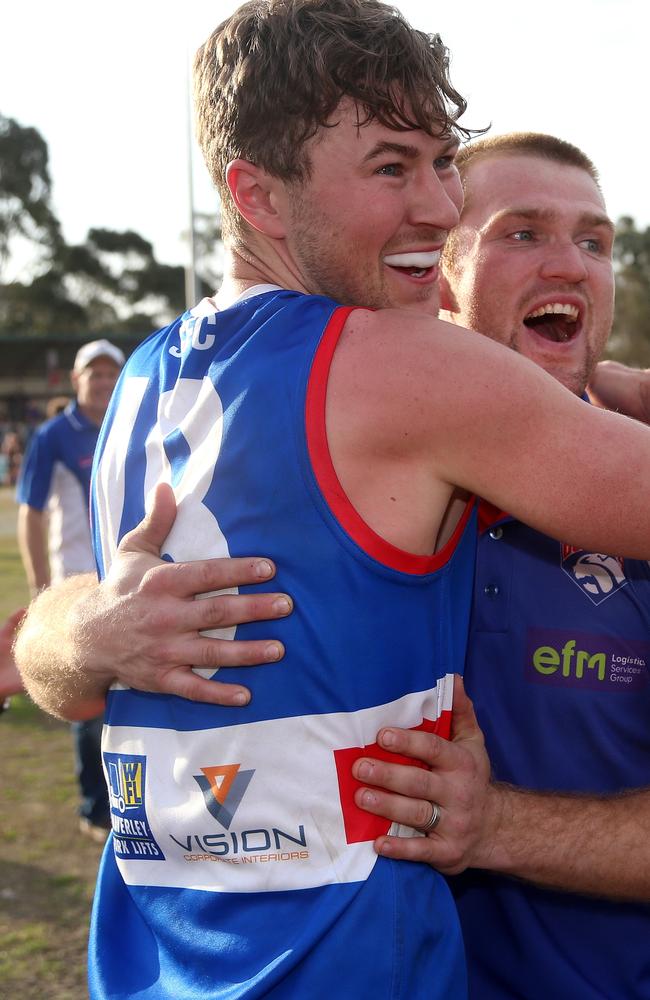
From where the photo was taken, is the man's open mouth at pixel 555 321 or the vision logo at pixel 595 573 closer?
the vision logo at pixel 595 573

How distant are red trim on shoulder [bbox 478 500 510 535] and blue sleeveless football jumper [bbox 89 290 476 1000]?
514mm

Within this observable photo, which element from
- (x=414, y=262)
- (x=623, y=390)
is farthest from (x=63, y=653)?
(x=623, y=390)

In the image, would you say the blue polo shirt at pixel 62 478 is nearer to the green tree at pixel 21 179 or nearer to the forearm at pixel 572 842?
the forearm at pixel 572 842

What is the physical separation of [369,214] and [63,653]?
1.11 metres

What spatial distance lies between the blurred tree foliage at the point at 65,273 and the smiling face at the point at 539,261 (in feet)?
195

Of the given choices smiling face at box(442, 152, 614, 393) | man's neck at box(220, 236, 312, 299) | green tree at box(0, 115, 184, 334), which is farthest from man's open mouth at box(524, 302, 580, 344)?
green tree at box(0, 115, 184, 334)

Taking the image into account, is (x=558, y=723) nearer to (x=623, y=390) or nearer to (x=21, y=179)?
(x=623, y=390)

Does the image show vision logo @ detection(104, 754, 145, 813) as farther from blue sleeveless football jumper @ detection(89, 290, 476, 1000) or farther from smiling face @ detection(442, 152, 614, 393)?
smiling face @ detection(442, 152, 614, 393)

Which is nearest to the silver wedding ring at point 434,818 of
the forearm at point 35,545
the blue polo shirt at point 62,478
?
the blue polo shirt at point 62,478

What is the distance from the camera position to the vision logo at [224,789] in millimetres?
1765

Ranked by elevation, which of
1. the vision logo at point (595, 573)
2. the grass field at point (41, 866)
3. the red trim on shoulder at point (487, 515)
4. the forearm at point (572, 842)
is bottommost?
the grass field at point (41, 866)

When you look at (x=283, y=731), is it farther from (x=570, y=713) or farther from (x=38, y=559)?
(x=38, y=559)

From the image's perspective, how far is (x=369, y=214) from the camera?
192cm

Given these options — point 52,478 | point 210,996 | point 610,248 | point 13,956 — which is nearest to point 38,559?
point 52,478
